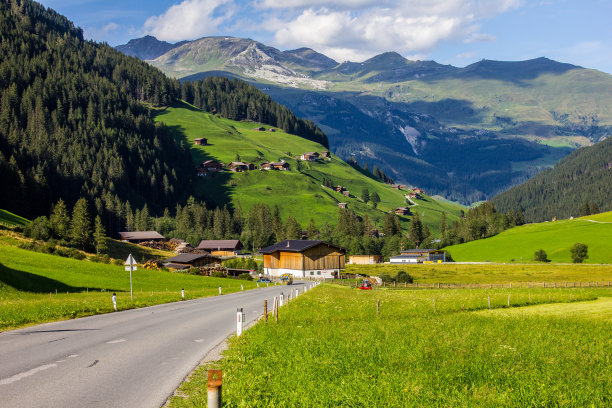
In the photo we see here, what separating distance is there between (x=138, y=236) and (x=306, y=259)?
78173 millimetres

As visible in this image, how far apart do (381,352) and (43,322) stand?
61.2 feet

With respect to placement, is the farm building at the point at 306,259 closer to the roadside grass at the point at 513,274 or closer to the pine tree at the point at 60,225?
the roadside grass at the point at 513,274

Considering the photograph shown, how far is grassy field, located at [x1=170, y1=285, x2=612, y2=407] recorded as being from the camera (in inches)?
423

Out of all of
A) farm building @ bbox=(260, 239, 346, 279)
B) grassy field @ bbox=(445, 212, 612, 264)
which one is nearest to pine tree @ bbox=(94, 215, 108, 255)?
farm building @ bbox=(260, 239, 346, 279)

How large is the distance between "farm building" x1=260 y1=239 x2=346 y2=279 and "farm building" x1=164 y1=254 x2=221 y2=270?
1426 cm

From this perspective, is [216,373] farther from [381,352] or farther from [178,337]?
[178,337]

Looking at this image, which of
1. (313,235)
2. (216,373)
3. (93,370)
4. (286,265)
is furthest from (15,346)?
(313,235)

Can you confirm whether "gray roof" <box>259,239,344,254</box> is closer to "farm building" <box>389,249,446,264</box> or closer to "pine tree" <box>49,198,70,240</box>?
"farm building" <box>389,249,446,264</box>

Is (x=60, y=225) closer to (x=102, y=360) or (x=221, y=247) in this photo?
(x=221, y=247)

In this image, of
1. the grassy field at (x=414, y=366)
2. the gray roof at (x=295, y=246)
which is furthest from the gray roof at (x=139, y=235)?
the grassy field at (x=414, y=366)

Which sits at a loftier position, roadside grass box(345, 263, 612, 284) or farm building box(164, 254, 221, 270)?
farm building box(164, 254, 221, 270)

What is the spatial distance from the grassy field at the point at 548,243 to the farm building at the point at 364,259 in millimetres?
24940

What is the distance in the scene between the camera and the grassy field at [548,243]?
455ft

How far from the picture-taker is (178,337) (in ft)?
68.3
